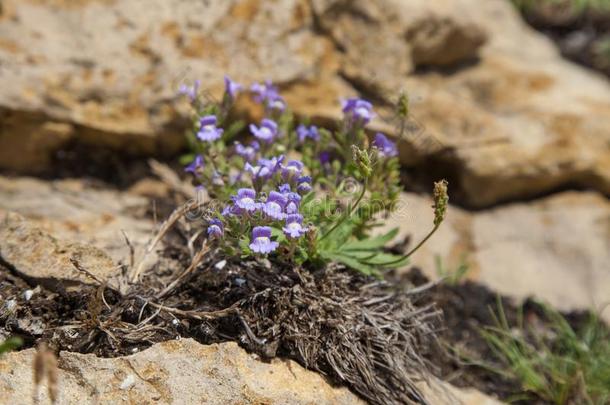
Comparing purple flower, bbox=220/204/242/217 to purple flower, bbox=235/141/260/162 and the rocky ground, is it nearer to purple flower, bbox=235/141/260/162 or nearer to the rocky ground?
purple flower, bbox=235/141/260/162

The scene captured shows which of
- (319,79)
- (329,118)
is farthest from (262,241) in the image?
(319,79)

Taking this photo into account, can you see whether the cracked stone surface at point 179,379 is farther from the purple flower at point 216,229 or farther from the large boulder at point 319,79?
the large boulder at point 319,79

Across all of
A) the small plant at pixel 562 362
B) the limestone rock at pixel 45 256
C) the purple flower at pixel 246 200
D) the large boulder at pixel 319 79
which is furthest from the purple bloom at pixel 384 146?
the limestone rock at pixel 45 256

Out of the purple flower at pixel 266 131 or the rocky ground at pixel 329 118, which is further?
the rocky ground at pixel 329 118

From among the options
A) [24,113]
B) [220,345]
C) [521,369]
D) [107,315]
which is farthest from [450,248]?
[24,113]

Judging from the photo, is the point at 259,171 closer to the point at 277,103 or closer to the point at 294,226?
the point at 294,226
